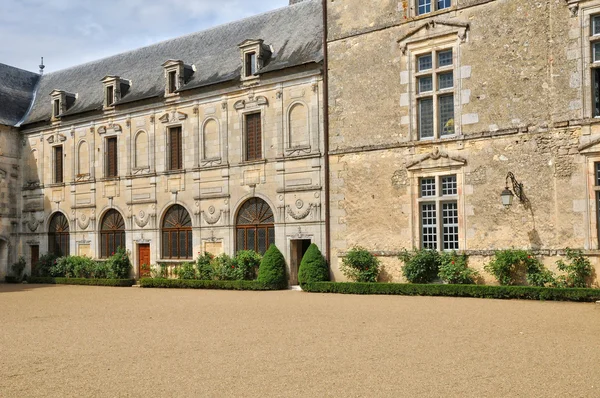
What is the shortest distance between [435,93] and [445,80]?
440 mm

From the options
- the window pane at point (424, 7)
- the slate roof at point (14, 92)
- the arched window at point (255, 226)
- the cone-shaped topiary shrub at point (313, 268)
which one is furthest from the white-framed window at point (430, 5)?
the slate roof at point (14, 92)

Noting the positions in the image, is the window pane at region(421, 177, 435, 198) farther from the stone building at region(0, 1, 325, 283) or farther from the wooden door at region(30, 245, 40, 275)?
the wooden door at region(30, 245, 40, 275)

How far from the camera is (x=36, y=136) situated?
26797 mm

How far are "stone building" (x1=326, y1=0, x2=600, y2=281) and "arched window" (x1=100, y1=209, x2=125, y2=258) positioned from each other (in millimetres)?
9548

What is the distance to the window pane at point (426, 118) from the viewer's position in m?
17.1

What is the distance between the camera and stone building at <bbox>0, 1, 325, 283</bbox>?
1994 centimetres

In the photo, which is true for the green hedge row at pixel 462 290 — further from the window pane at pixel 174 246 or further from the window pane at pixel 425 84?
the window pane at pixel 174 246

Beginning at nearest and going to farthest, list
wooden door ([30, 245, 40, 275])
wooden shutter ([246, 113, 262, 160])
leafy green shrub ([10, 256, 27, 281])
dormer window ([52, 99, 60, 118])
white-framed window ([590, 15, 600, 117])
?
white-framed window ([590, 15, 600, 117]) → wooden shutter ([246, 113, 262, 160]) → dormer window ([52, 99, 60, 118]) → leafy green shrub ([10, 256, 27, 281]) → wooden door ([30, 245, 40, 275])

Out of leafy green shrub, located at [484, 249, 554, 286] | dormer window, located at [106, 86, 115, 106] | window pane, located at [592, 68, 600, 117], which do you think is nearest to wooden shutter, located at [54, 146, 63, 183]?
dormer window, located at [106, 86, 115, 106]

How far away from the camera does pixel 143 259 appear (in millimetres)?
23516

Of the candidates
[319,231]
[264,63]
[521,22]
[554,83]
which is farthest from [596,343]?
[264,63]

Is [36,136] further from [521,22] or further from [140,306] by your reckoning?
[521,22]

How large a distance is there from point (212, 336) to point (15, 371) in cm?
296

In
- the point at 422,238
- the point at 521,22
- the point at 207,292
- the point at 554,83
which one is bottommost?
the point at 207,292
